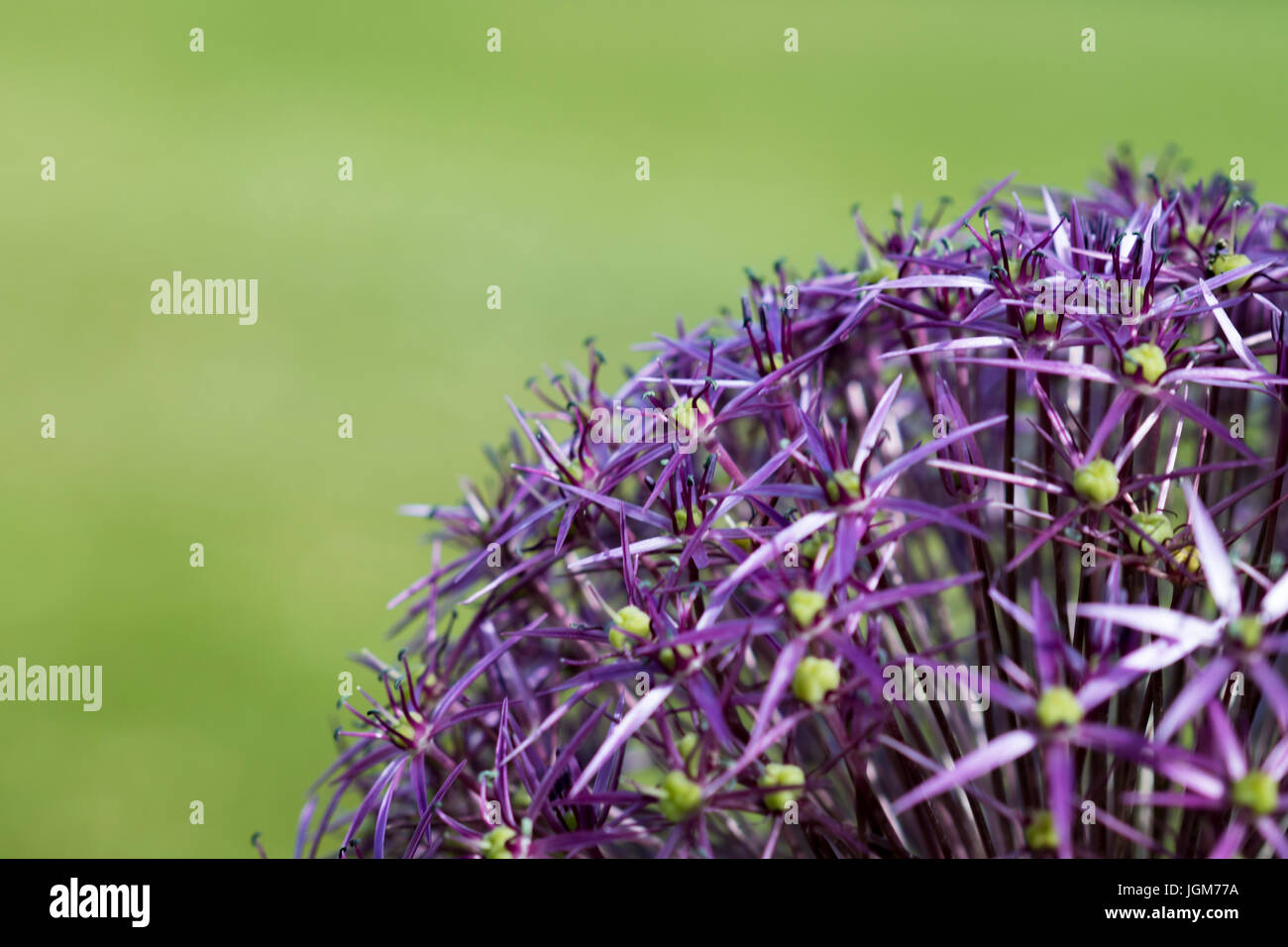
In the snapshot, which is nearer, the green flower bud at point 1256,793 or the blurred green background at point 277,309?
the green flower bud at point 1256,793

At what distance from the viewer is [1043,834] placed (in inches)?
11.6

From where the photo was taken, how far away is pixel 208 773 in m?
1.30

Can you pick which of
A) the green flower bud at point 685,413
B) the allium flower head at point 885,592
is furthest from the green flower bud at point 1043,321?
the green flower bud at point 685,413

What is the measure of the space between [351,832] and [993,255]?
0.30 meters

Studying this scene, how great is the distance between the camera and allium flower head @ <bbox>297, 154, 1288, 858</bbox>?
0.30 meters

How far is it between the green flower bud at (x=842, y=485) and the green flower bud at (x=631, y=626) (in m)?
0.07

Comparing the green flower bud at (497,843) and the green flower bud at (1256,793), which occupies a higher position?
the green flower bud at (1256,793)

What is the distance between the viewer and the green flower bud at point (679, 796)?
0.32 m

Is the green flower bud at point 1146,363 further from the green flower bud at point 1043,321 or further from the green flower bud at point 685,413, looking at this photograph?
the green flower bud at point 685,413

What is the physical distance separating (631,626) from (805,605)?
0.19 ft

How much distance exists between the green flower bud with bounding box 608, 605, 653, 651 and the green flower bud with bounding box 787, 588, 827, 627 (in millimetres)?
51

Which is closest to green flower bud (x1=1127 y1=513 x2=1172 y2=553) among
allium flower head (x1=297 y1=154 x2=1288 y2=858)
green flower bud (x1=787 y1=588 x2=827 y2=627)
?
allium flower head (x1=297 y1=154 x2=1288 y2=858)

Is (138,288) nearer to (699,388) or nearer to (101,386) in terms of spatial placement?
(101,386)

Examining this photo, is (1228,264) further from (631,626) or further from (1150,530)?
(631,626)
